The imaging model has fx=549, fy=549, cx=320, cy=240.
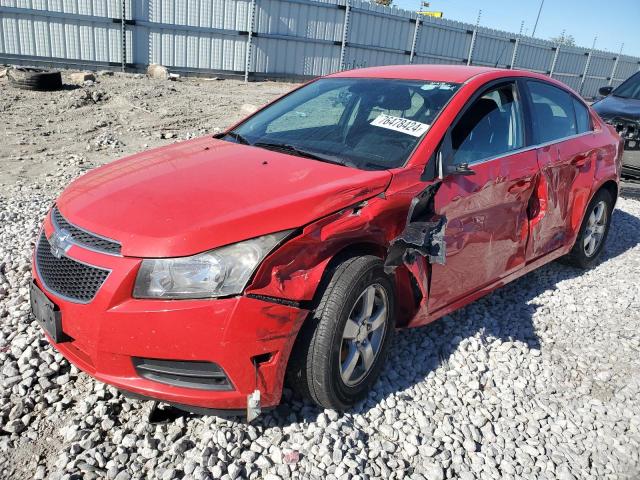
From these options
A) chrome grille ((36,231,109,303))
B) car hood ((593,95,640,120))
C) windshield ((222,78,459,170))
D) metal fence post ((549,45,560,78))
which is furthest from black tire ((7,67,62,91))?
metal fence post ((549,45,560,78))

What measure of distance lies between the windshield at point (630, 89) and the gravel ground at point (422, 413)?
17.9 ft

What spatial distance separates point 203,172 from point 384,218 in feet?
3.22

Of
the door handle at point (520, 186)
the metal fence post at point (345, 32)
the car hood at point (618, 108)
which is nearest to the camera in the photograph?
the door handle at point (520, 186)

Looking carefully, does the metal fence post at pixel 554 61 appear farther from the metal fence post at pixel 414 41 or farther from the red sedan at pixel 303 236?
the red sedan at pixel 303 236

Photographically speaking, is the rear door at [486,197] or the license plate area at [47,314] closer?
the license plate area at [47,314]

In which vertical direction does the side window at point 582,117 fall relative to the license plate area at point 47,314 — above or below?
above

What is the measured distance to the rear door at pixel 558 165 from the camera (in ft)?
12.7

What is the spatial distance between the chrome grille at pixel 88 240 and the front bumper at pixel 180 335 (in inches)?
1.1

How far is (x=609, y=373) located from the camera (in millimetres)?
3457

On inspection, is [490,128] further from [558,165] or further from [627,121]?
[627,121]

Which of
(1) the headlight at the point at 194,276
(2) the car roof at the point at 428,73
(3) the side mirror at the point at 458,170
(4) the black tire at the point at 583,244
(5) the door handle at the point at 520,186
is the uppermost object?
(2) the car roof at the point at 428,73

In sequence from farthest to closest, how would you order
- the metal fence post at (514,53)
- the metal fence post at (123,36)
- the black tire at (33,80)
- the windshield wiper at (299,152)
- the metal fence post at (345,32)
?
the metal fence post at (514,53), the metal fence post at (345,32), the metal fence post at (123,36), the black tire at (33,80), the windshield wiper at (299,152)

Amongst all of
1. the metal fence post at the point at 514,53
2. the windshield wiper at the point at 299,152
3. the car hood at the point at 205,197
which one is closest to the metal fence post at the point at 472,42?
the metal fence post at the point at 514,53

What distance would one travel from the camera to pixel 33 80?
34.0 ft
